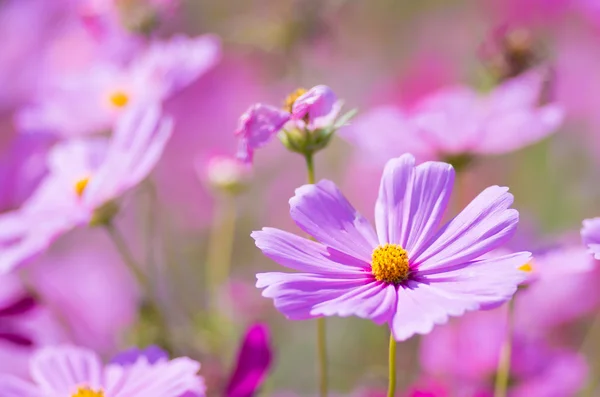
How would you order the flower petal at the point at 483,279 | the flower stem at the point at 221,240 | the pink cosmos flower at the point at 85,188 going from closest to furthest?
the flower petal at the point at 483,279
the pink cosmos flower at the point at 85,188
the flower stem at the point at 221,240

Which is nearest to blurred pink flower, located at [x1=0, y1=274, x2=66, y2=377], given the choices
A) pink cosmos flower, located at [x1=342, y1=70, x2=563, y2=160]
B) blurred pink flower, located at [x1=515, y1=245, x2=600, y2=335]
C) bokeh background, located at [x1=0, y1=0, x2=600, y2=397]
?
bokeh background, located at [x1=0, y1=0, x2=600, y2=397]

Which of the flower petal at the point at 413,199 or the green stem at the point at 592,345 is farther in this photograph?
the green stem at the point at 592,345

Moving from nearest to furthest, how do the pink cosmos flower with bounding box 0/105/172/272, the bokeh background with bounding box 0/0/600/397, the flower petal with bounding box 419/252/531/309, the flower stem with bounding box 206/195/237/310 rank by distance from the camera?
the flower petal with bounding box 419/252/531/309 → the pink cosmos flower with bounding box 0/105/172/272 → the bokeh background with bounding box 0/0/600/397 → the flower stem with bounding box 206/195/237/310

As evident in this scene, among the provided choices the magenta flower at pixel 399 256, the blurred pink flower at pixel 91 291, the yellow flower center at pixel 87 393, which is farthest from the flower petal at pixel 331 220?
the blurred pink flower at pixel 91 291

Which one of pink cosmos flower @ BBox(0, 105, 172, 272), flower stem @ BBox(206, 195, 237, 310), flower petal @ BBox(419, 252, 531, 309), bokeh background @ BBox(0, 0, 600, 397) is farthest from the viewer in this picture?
flower stem @ BBox(206, 195, 237, 310)

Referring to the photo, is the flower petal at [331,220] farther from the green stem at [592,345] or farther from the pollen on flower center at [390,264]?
the green stem at [592,345]

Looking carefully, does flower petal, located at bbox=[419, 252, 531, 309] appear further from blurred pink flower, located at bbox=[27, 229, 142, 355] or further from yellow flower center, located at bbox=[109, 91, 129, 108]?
blurred pink flower, located at bbox=[27, 229, 142, 355]
